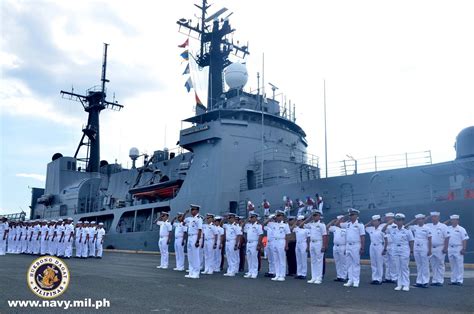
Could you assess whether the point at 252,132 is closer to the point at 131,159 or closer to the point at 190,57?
the point at 190,57

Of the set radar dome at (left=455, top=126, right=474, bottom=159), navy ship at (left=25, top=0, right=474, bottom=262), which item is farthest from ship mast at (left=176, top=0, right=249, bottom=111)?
radar dome at (left=455, top=126, right=474, bottom=159)

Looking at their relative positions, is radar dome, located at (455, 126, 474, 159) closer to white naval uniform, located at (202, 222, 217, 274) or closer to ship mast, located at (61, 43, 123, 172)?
white naval uniform, located at (202, 222, 217, 274)

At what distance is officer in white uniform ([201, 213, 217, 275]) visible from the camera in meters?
11.5

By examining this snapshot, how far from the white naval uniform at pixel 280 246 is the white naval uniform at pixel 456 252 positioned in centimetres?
332

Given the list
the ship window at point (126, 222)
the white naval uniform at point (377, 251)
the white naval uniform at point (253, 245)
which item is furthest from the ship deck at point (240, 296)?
the ship window at point (126, 222)

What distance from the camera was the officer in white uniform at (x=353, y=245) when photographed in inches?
358

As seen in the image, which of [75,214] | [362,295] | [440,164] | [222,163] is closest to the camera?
[362,295]

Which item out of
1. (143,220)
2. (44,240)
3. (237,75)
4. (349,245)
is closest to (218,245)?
(349,245)

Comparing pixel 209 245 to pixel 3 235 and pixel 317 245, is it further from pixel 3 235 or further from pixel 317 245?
pixel 3 235

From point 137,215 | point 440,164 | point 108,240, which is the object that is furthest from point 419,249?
point 108,240

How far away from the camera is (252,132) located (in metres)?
19.7

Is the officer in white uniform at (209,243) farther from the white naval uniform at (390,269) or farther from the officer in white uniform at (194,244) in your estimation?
the white naval uniform at (390,269)

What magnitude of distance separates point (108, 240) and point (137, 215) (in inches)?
86.8

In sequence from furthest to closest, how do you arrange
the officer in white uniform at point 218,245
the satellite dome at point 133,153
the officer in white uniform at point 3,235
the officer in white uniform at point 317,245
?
the satellite dome at point 133,153 → the officer in white uniform at point 3,235 → the officer in white uniform at point 218,245 → the officer in white uniform at point 317,245
